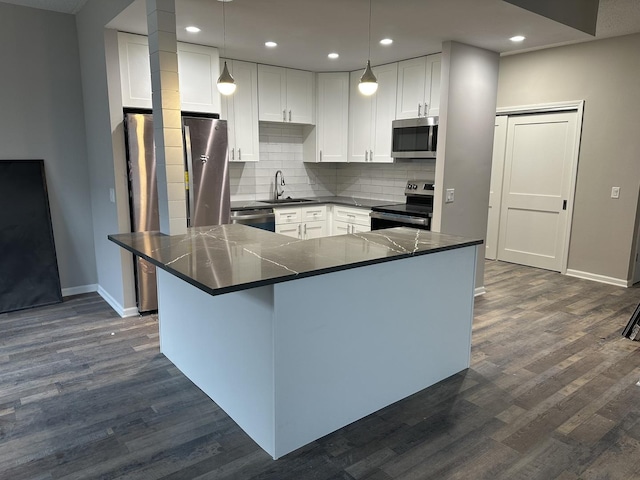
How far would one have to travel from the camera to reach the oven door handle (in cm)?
440

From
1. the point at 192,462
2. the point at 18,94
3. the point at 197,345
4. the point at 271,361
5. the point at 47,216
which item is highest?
the point at 18,94

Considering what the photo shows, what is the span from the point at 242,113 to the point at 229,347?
126 inches

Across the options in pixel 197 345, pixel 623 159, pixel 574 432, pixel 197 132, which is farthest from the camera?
pixel 623 159

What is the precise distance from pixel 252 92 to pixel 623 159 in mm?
4148

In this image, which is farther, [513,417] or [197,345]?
[197,345]

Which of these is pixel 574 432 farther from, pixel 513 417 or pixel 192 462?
pixel 192 462

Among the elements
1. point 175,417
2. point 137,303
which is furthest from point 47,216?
point 175,417

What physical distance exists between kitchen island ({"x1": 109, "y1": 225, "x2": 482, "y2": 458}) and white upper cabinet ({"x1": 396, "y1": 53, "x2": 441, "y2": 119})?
6.48 ft

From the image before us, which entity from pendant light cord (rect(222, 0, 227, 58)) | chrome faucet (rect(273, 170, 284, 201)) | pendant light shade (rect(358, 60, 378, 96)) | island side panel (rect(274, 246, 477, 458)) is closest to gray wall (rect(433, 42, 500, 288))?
pendant light shade (rect(358, 60, 378, 96))

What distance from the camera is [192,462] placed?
212 cm

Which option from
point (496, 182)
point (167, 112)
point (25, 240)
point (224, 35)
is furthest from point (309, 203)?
point (25, 240)

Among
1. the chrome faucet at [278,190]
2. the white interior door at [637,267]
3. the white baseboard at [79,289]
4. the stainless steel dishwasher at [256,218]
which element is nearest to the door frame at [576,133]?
the white interior door at [637,267]

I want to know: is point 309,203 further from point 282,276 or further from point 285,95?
point 282,276

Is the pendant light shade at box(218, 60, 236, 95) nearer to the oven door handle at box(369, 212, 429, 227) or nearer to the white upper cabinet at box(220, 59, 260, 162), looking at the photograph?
the white upper cabinet at box(220, 59, 260, 162)
